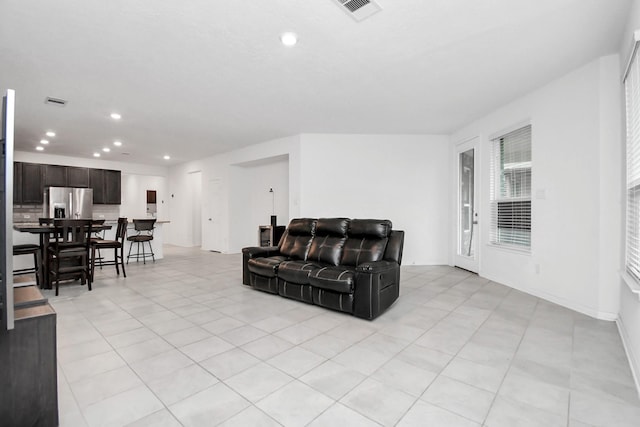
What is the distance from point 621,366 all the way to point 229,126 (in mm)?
5872

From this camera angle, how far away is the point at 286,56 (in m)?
3.06

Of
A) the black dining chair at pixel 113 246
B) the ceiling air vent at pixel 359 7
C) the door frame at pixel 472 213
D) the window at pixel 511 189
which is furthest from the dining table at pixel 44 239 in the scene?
the window at pixel 511 189

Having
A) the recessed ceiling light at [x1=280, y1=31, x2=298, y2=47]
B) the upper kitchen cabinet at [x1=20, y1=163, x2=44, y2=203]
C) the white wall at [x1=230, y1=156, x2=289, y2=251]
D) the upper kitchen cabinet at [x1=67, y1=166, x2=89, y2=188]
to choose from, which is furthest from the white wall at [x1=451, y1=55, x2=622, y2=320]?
the upper kitchen cabinet at [x1=20, y1=163, x2=44, y2=203]

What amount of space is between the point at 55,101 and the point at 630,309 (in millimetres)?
6924

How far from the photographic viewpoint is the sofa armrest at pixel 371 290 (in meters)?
3.08

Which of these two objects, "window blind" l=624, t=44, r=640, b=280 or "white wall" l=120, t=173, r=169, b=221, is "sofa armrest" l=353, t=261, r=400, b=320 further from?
"white wall" l=120, t=173, r=169, b=221

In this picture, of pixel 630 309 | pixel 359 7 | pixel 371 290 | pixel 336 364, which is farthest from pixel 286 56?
pixel 630 309

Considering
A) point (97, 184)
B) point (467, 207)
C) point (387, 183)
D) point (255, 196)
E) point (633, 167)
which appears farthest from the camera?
point (97, 184)

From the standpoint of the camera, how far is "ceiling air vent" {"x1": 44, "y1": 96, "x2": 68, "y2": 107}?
4156 millimetres

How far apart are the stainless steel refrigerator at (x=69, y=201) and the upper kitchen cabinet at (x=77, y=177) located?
0.71 feet

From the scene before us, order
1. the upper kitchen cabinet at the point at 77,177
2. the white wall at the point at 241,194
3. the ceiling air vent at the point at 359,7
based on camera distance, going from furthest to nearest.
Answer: the upper kitchen cabinet at the point at 77,177
the white wall at the point at 241,194
the ceiling air vent at the point at 359,7

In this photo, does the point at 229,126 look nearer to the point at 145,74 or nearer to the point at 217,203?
the point at 145,74

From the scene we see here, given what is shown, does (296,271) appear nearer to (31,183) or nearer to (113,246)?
(113,246)

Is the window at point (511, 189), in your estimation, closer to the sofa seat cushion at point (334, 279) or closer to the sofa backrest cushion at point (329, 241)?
the sofa backrest cushion at point (329, 241)
